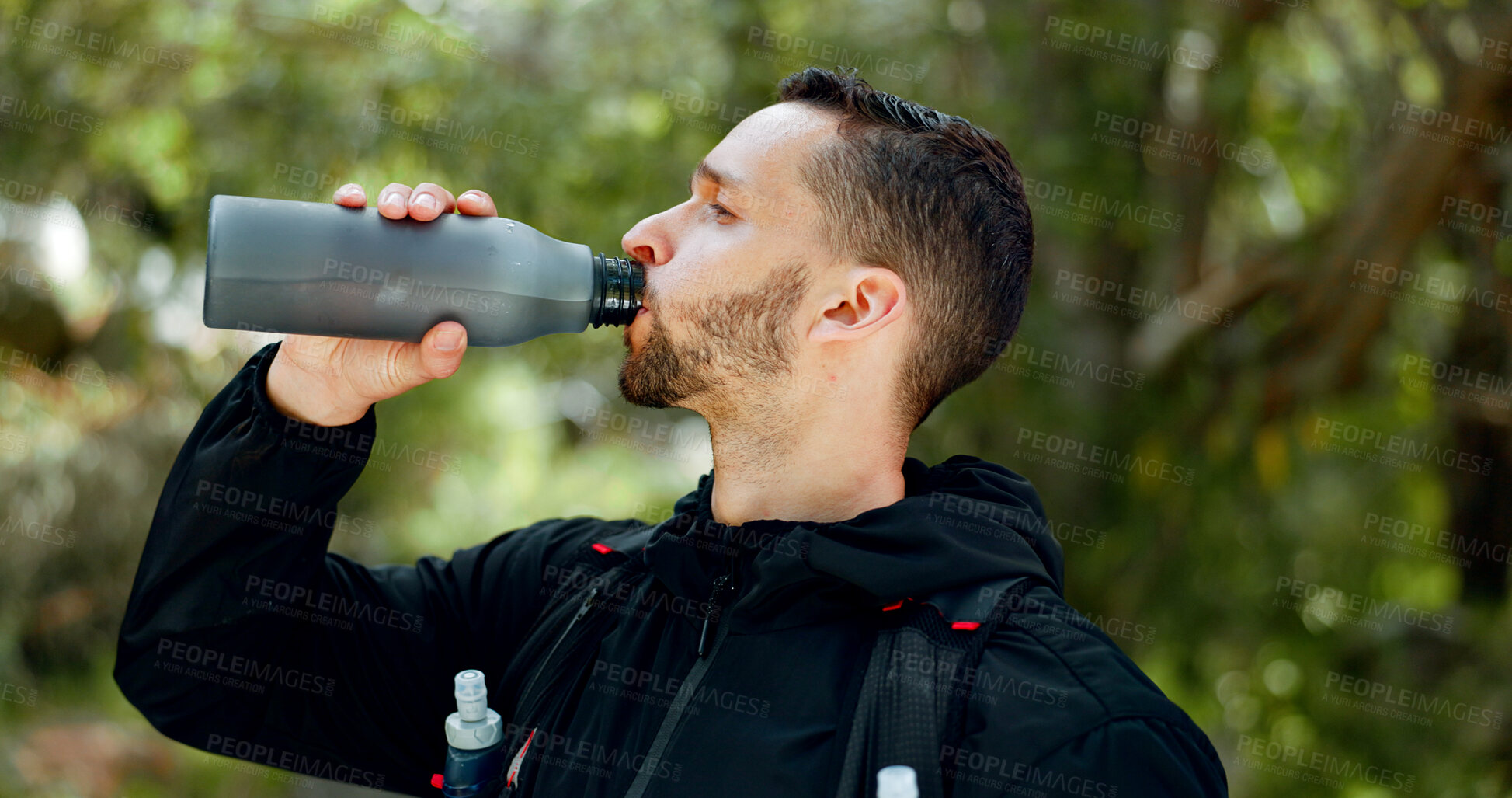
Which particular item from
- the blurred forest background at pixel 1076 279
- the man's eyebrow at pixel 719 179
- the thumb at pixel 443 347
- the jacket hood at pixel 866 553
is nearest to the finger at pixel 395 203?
the thumb at pixel 443 347

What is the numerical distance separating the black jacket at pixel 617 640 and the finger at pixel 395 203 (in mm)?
356

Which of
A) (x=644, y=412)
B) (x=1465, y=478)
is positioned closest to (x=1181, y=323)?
(x=1465, y=478)

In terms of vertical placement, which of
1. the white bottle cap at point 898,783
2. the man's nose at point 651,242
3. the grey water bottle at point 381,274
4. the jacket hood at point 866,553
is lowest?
the white bottle cap at point 898,783

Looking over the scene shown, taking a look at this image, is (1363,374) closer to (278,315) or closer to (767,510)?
(767,510)

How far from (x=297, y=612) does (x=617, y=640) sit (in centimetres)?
52

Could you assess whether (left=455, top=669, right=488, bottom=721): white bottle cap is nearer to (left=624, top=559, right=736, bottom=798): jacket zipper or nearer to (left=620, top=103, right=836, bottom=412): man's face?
(left=624, top=559, right=736, bottom=798): jacket zipper

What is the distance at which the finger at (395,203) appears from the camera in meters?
1.46

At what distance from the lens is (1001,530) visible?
1500 millimetres

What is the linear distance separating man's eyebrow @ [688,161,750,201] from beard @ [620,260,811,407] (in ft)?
0.47

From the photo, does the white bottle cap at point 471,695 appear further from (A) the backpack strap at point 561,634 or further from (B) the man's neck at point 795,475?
(B) the man's neck at point 795,475

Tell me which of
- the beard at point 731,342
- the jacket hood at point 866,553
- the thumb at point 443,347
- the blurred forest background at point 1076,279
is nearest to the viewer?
the jacket hood at point 866,553

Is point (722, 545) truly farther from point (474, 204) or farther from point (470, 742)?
point (474, 204)

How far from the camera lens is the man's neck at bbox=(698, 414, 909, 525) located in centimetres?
164

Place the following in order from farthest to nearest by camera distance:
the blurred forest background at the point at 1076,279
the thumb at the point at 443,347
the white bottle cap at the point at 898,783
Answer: the blurred forest background at the point at 1076,279
the thumb at the point at 443,347
the white bottle cap at the point at 898,783
